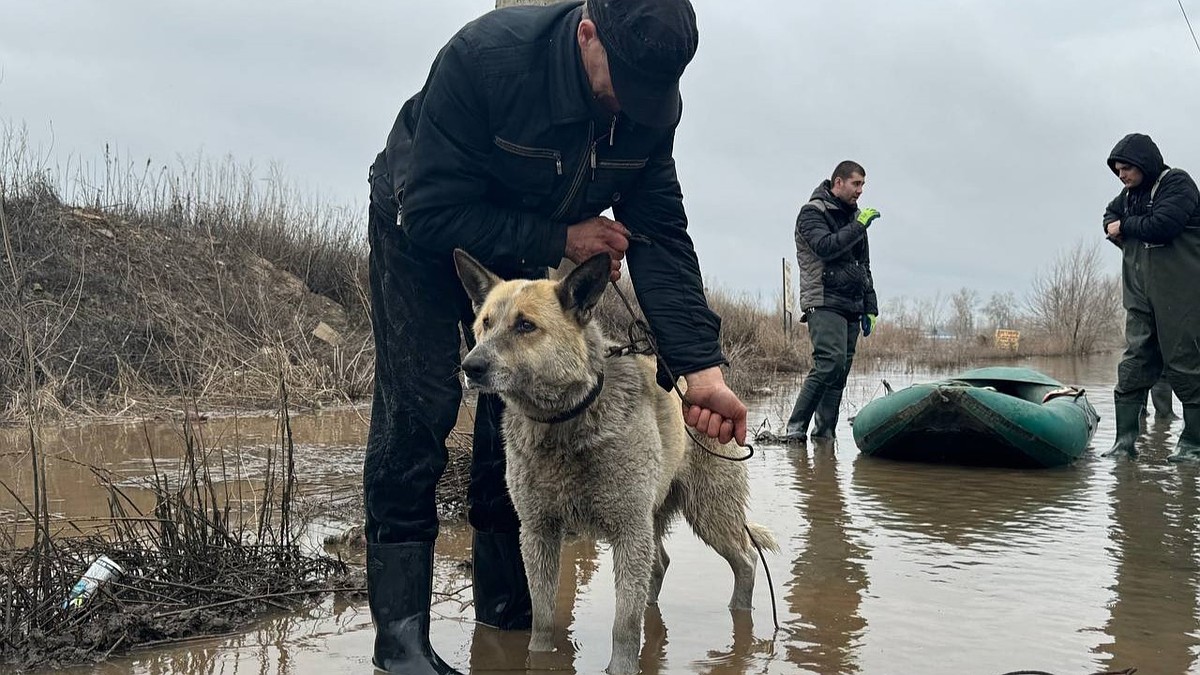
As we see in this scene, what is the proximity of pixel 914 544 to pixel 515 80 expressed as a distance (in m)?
3.62

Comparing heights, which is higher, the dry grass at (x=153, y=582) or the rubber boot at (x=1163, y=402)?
the rubber boot at (x=1163, y=402)

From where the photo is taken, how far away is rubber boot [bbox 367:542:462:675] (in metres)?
3.29

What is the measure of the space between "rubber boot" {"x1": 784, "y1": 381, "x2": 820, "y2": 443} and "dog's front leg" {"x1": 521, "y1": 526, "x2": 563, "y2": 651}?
6020 millimetres

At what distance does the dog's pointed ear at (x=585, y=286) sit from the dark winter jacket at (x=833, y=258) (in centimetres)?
587

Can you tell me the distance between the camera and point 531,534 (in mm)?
3541

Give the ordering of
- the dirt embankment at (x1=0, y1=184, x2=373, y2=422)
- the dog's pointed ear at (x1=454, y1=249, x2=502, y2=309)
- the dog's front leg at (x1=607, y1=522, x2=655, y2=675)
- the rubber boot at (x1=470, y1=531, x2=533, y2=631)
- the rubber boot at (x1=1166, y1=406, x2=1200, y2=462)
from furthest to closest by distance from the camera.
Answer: the dirt embankment at (x1=0, y1=184, x2=373, y2=422), the rubber boot at (x1=1166, y1=406, x2=1200, y2=462), the rubber boot at (x1=470, y1=531, x2=533, y2=631), the dog's front leg at (x1=607, y1=522, x2=655, y2=675), the dog's pointed ear at (x1=454, y1=249, x2=502, y2=309)

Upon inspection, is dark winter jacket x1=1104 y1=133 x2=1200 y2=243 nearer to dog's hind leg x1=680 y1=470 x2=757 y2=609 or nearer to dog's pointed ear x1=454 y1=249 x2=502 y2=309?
dog's hind leg x1=680 y1=470 x2=757 y2=609

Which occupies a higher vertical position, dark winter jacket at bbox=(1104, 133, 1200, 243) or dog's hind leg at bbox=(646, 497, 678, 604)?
dark winter jacket at bbox=(1104, 133, 1200, 243)

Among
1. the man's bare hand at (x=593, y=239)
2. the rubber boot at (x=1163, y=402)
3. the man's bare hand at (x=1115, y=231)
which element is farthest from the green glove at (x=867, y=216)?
the man's bare hand at (x=593, y=239)

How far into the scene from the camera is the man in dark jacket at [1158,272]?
7.92m

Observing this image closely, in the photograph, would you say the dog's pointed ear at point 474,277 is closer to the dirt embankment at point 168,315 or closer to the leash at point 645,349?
the leash at point 645,349

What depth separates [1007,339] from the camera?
30.5m

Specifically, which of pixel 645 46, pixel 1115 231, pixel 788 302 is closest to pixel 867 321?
pixel 1115 231

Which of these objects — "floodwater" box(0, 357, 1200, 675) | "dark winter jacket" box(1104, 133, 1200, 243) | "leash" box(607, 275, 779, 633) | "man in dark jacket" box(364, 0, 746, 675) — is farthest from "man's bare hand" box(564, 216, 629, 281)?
"dark winter jacket" box(1104, 133, 1200, 243)
